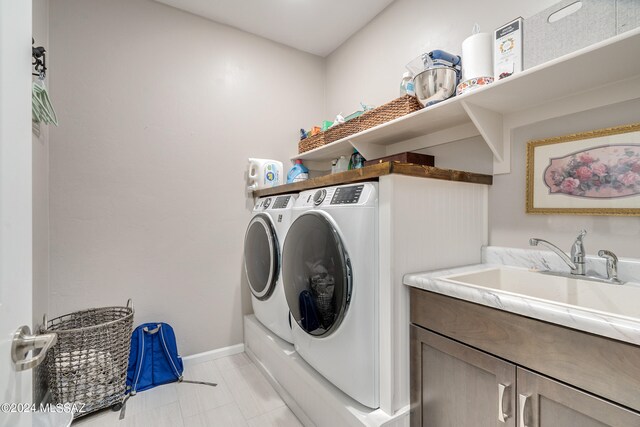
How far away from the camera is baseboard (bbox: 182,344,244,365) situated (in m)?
2.19

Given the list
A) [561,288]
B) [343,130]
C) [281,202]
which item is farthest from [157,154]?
[561,288]

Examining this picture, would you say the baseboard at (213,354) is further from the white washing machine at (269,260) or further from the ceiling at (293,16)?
the ceiling at (293,16)

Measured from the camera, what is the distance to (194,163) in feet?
7.40

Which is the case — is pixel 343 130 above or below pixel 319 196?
above

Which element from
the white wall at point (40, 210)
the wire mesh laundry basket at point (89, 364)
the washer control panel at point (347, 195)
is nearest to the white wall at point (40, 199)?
the white wall at point (40, 210)

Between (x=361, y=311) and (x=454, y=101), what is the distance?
3.41ft

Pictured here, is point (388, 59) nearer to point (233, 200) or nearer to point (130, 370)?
point (233, 200)

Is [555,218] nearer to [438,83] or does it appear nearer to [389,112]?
[438,83]

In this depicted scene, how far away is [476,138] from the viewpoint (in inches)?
63.4

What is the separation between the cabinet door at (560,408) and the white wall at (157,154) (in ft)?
6.64

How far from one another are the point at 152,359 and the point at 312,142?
196 centimetres

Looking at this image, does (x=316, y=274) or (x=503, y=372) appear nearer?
(x=503, y=372)

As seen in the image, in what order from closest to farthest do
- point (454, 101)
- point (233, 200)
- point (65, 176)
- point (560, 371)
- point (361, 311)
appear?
1. point (560, 371)
2. point (361, 311)
3. point (454, 101)
4. point (65, 176)
5. point (233, 200)

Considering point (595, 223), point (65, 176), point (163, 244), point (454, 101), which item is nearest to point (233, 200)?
point (163, 244)
